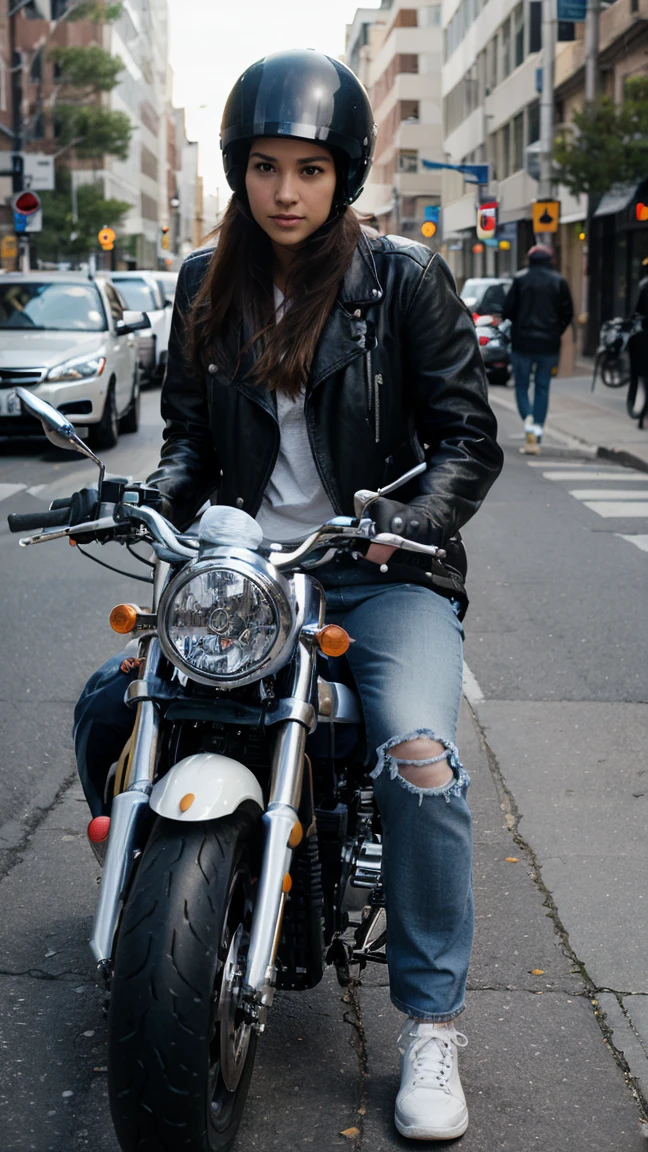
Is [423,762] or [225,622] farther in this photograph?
[423,762]

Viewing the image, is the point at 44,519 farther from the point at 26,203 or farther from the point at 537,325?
the point at 26,203

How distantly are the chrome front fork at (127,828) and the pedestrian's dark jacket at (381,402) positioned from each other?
1.84ft

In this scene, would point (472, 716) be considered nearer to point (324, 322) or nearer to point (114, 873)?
point (324, 322)

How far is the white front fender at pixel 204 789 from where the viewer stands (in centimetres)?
241

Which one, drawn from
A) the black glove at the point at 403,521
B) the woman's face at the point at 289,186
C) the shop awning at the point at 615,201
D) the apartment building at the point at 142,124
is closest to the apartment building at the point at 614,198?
the shop awning at the point at 615,201

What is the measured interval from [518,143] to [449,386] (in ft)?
161

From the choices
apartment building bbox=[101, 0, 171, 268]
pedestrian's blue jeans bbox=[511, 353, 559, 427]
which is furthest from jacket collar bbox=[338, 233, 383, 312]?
apartment building bbox=[101, 0, 171, 268]

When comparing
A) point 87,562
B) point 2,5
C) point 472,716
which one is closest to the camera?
point 472,716

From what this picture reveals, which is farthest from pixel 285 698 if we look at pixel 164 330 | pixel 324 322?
pixel 164 330

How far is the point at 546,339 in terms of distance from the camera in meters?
15.2

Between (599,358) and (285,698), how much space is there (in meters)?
21.2

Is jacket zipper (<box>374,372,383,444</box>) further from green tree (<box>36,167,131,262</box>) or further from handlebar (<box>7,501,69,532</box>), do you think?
green tree (<box>36,167,131,262</box>)

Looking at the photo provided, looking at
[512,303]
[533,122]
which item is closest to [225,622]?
[512,303]

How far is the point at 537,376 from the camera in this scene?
15.5 meters
